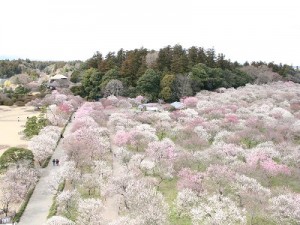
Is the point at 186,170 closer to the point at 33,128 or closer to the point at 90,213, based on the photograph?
the point at 90,213

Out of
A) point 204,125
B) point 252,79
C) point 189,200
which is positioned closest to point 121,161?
point 189,200

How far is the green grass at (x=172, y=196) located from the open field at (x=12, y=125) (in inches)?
757

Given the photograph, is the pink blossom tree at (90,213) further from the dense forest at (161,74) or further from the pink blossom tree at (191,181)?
the dense forest at (161,74)

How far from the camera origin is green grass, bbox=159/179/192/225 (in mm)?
20219

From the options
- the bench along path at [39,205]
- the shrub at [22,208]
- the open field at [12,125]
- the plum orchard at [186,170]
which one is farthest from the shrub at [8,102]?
the shrub at [22,208]

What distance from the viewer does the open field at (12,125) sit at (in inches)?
1567

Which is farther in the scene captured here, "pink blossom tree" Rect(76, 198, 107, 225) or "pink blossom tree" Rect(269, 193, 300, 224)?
"pink blossom tree" Rect(269, 193, 300, 224)

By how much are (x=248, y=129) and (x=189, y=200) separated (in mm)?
15129

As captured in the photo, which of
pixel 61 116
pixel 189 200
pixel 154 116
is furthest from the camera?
pixel 61 116

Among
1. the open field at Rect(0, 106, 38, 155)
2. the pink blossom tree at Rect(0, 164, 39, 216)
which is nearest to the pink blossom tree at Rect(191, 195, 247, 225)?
the pink blossom tree at Rect(0, 164, 39, 216)

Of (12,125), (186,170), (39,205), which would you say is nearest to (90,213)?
(39,205)

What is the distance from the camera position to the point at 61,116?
159ft

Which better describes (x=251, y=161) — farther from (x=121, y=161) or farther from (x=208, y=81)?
(x=208, y=81)

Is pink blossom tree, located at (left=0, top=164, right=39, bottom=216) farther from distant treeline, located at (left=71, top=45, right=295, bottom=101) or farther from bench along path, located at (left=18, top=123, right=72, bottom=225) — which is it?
distant treeline, located at (left=71, top=45, right=295, bottom=101)
